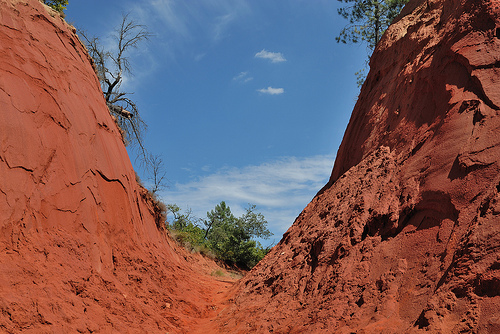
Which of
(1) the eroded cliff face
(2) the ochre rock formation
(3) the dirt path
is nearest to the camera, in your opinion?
(1) the eroded cliff face

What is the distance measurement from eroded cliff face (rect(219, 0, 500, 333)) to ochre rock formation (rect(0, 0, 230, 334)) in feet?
6.02

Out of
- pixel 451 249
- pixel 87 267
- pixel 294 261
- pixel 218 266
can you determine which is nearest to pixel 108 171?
pixel 87 267

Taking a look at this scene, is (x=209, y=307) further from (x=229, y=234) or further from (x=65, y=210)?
(x=229, y=234)

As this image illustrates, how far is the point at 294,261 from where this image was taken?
8.75m

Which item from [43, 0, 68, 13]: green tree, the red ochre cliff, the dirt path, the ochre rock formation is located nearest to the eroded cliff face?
the red ochre cliff

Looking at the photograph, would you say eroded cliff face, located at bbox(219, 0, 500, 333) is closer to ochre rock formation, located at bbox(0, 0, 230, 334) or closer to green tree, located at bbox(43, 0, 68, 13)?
ochre rock formation, located at bbox(0, 0, 230, 334)

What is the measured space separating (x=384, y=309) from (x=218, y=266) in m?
16.9

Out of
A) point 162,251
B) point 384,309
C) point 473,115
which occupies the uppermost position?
point 473,115

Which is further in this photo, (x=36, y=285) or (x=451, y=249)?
(x=36, y=285)

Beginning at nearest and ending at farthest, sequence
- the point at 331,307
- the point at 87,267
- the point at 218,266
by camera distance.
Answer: the point at 331,307
the point at 87,267
the point at 218,266

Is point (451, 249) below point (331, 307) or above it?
above

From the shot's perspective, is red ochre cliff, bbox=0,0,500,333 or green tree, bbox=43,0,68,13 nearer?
red ochre cliff, bbox=0,0,500,333

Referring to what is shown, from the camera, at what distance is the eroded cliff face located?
4.71m

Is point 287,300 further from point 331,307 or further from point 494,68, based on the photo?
point 494,68
